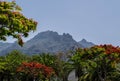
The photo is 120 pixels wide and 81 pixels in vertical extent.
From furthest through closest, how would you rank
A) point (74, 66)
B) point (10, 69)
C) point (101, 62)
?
point (10, 69) → point (74, 66) → point (101, 62)

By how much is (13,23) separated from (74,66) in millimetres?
64297

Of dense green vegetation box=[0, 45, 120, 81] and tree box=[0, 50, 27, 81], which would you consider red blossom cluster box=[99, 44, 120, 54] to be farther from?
tree box=[0, 50, 27, 81]

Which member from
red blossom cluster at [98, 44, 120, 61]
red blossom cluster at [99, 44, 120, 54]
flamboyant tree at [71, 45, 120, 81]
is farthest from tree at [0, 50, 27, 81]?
red blossom cluster at [98, 44, 120, 61]

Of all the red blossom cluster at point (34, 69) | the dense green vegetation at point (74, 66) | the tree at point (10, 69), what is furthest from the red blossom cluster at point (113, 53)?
the tree at point (10, 69)

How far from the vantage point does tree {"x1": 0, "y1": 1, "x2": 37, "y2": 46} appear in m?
20.8

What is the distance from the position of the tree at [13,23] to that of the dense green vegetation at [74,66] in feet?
122

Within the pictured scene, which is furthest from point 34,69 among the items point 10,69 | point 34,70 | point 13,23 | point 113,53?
point 13,23

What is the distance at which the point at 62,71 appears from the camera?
97.4 metres

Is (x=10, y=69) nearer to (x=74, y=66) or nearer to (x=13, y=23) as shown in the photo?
(x=74, y=66)

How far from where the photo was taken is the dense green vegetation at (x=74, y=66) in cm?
7000

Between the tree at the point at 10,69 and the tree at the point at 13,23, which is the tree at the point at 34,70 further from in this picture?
the tree at the point at 13,23

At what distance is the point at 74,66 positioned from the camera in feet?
277

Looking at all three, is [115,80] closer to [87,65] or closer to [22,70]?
[87,65]

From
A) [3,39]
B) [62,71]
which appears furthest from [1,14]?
[62,71]
